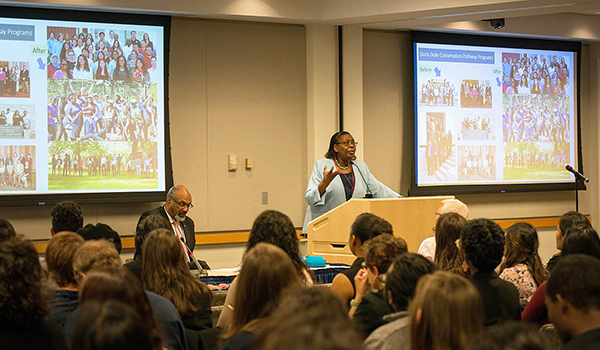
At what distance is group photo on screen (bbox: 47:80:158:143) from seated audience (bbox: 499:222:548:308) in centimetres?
423

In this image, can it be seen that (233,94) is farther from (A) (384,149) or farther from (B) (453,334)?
(B) (453,334)

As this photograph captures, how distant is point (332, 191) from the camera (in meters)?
6.40

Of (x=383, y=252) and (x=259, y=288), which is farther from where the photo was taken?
(x=383, y=252)

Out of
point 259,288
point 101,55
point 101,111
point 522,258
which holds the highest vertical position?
point 101,55

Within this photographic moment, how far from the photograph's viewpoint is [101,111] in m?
6.88

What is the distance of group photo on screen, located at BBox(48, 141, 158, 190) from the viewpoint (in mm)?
6723

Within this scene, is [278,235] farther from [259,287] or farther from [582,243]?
[582,243]

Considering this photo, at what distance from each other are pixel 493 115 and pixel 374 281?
632 cm

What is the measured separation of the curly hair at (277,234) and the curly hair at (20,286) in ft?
Result: 4.77

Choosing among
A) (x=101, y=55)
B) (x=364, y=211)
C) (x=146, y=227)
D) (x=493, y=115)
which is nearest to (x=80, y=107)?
(x=101, y=55)

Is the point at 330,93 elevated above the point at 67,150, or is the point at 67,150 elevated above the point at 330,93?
the point at 330,93

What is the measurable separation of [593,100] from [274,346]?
9.40 metres

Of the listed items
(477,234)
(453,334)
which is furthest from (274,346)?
(477,234)

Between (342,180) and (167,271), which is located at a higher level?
(342,180)
